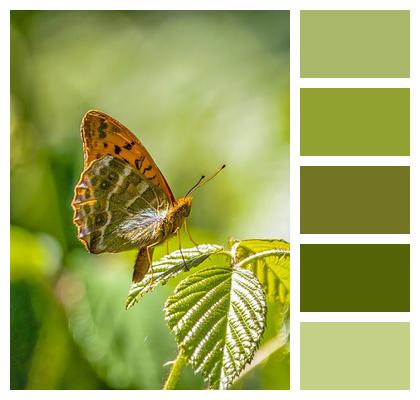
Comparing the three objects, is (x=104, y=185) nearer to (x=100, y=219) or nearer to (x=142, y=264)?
(x=100, y=219)

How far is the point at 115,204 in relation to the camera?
213 centimetres

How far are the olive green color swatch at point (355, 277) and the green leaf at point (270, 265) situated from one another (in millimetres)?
410

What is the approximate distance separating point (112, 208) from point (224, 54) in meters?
1.18

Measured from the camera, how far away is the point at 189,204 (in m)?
2.13

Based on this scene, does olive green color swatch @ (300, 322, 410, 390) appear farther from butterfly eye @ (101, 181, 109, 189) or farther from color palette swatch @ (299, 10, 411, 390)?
butterfly eye @ (101, 181, 109, 189)

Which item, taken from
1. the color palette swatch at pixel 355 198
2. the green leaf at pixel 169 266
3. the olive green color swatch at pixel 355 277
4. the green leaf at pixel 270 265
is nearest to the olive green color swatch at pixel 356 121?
the color palette swatch at pixel 355 198

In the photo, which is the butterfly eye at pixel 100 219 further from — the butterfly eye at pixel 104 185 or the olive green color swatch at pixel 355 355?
the olive green color swatch at pixel 355 355

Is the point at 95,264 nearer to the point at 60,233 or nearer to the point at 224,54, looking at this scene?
the point at 60,233

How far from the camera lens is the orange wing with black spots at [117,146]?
2109 mm

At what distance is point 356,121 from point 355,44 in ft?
0.99

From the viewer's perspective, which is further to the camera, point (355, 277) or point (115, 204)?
point (355, 277)

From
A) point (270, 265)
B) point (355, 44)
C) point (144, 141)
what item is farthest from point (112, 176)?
point (355, 44)

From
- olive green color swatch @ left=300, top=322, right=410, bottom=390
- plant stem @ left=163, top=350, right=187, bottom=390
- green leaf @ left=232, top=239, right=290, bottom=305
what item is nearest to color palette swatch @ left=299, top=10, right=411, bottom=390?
olive green color swatch @ left=300, top=322, right=410, bottom=390
